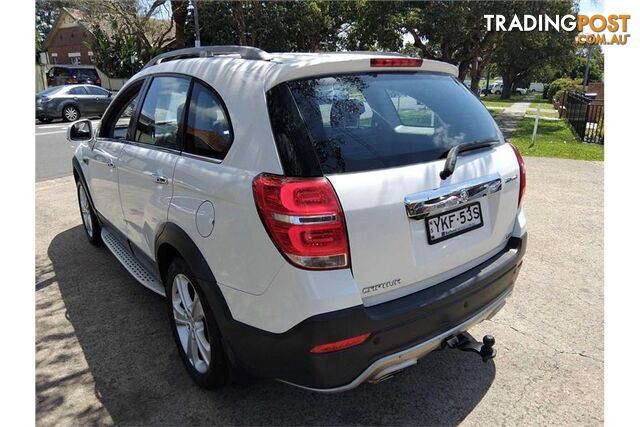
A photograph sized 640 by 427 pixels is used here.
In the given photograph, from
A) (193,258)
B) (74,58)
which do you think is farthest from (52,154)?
(74,58)

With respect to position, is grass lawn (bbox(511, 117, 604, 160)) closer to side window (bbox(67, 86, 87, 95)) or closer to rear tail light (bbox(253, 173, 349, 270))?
rear tail light (bbox(253, 173, 349, 270))

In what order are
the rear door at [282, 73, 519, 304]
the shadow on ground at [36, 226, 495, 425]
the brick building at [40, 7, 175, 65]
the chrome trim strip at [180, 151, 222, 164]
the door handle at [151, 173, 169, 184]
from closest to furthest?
the rear door at [282, 73, 519, 304]
the chrome trim strip at [180, 151, 222, 164]
the shadow on ground at [36, 226, 495, 425]
the door handle at [151, 173, 169, 184]
the brick building at [40, 7, 175, 65]

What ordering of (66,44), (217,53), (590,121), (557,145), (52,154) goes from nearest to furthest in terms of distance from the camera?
(217,53) → (52,154) → (557,145) → (590,121) → (66,44)

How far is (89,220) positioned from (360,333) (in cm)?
409

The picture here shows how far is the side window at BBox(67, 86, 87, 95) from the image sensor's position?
18312 mm

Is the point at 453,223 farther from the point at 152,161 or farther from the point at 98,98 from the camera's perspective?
the point at 98,98

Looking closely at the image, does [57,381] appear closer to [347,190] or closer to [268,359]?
[268,359]

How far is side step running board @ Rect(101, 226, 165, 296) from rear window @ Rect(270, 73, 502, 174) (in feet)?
5.60

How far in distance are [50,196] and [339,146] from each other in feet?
22.4

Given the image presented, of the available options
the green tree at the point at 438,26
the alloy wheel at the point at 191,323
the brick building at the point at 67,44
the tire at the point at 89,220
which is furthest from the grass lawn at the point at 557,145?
the brick building at the point at 67,44

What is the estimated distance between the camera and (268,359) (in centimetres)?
212

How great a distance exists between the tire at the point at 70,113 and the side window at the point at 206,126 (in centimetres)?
1814

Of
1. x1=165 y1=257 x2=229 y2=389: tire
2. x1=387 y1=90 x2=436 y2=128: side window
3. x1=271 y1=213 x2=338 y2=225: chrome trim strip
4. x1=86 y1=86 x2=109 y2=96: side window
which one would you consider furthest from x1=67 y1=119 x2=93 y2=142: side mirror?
x1=86 y1=86 x2=109 y2=96: side window

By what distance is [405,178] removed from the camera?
2.12 meters
